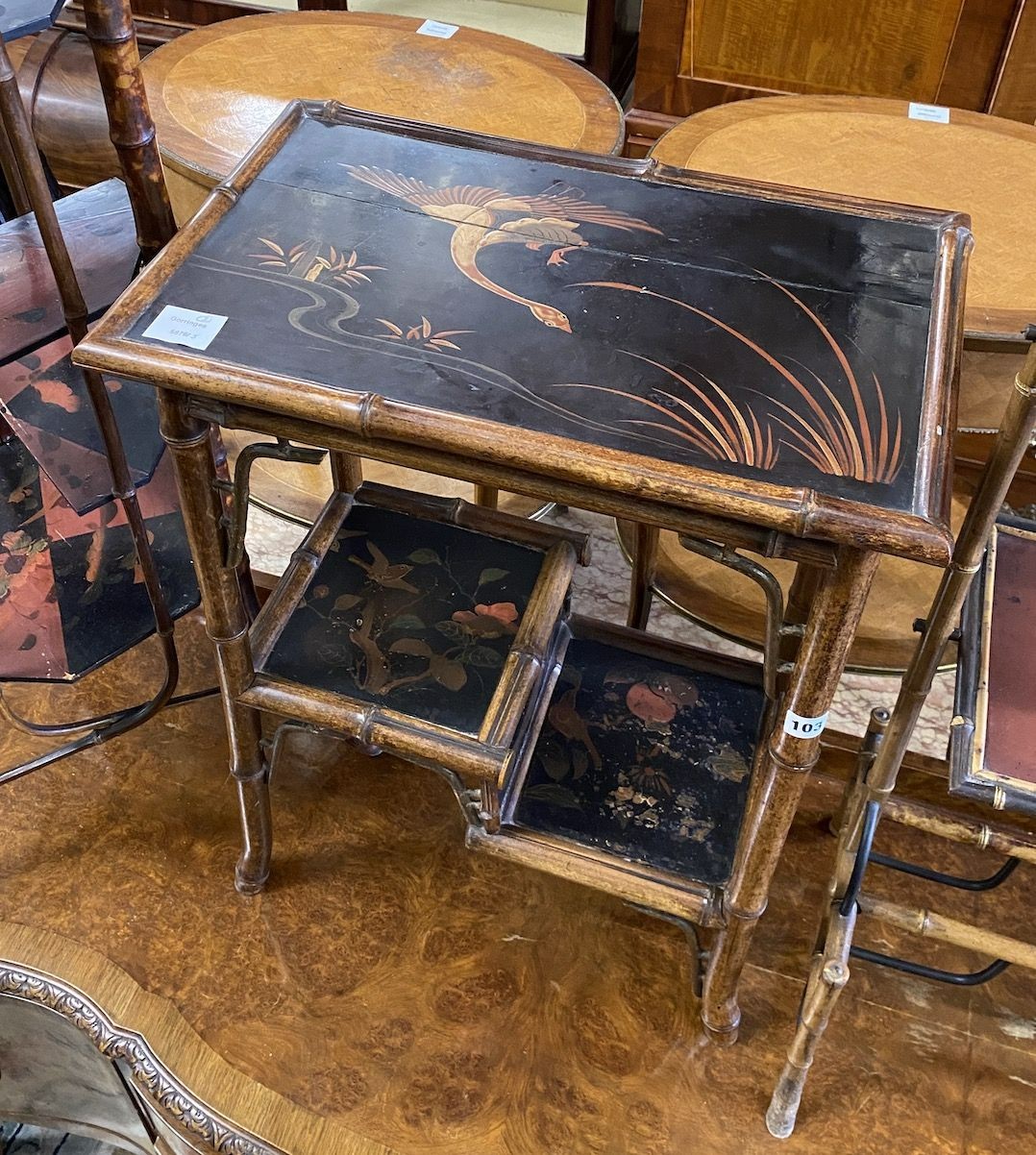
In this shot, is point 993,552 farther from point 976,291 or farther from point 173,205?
point 173,205

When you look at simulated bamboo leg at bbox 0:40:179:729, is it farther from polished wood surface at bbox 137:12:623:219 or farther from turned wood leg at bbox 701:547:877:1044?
turned wood leg at bbox 701:547:877:1044

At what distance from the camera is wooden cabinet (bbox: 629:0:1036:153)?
2.26 metres

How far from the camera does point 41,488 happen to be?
175cm

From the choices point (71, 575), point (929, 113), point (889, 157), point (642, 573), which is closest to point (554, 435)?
point (642, 573)

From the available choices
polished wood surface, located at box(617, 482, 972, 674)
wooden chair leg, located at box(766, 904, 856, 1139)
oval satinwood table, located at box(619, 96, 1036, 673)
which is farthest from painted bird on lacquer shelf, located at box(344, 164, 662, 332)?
polished wood surface, located at box(617, 482, 972, 674)

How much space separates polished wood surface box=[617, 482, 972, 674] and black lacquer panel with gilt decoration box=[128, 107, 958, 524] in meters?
0.97

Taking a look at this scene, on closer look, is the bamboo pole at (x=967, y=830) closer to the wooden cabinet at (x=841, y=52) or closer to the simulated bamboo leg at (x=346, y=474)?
the simulated bamboo leg at (x=346, y=474)

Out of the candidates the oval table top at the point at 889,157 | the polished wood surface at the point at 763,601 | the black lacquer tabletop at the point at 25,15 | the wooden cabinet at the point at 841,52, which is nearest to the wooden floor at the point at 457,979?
the polished wood surface at the point at 763,601

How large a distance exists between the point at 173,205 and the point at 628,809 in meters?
1.30

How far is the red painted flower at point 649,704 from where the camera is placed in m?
1.40

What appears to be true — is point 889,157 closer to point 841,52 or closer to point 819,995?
point 841,52

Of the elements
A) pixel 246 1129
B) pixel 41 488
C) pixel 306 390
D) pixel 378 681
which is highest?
pixel 306 390

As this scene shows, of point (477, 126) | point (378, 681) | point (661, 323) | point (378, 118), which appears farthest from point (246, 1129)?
point (477, 126)

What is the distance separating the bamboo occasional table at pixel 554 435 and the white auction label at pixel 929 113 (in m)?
0.96
